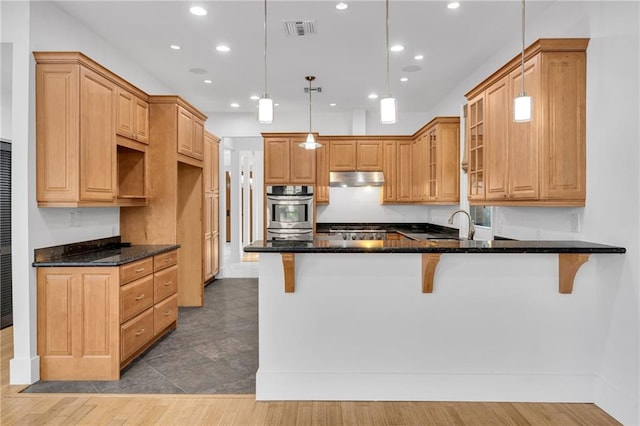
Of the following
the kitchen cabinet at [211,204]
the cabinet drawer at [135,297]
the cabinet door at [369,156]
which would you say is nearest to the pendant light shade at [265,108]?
the cabinet drawer at [135,297]

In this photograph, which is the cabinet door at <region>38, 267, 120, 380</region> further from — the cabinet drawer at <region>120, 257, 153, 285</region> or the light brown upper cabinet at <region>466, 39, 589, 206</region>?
the light brown upper cabinet at <region>466, 39, 589, 206</region>

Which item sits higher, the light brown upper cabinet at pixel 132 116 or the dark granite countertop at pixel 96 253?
the light brown upper cabinet at pixel 132 116

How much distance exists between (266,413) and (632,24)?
3414 millimetres

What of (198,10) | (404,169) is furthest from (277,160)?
(198,10)

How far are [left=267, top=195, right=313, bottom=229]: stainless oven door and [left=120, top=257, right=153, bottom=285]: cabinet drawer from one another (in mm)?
2716

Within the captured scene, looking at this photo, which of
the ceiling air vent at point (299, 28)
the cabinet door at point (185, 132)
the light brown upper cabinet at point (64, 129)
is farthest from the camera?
the cabinet door at point (185, 132)

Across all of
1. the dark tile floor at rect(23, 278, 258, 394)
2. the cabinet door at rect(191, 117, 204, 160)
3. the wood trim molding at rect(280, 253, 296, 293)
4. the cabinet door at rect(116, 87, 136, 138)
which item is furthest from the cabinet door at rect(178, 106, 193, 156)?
the wood trim molding at rect(280, 253, 296, 293)

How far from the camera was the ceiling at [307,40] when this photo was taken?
3312 mm

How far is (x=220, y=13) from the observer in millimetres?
3398

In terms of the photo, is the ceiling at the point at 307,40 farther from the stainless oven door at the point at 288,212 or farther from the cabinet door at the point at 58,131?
the stainless oven door at the point at 288,212

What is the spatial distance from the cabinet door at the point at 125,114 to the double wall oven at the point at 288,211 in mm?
2663

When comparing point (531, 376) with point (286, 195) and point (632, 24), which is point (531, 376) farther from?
point (286, 195)

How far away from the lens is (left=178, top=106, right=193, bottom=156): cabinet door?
438 cm

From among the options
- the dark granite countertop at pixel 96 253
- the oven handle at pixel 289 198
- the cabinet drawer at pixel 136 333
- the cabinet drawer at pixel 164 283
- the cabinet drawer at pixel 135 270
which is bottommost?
the cabinet drawer at pixel 136 333
